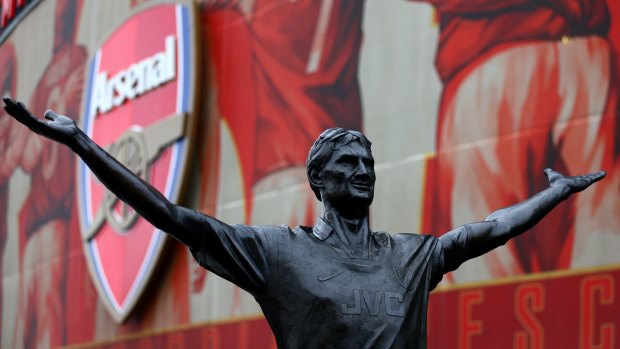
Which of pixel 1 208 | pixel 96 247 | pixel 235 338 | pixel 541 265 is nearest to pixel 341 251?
pixel 541 265

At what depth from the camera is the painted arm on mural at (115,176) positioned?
503 cm

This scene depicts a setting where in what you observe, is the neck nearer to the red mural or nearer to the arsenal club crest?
the arsenal club crest

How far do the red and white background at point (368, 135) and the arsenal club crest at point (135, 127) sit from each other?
6cm

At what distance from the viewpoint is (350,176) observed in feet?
18.1

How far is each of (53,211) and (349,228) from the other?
874 inches

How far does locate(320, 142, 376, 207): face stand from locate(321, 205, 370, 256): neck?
0.19 feet

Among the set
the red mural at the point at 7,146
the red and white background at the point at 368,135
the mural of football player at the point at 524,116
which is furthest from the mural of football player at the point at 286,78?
the red mural at the point at 7,146

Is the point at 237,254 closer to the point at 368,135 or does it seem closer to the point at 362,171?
the point at 362,171

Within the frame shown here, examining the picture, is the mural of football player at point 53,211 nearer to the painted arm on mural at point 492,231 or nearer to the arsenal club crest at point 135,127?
the arsenal club crest at point 135,127

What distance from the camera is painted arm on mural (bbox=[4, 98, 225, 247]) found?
198 inches

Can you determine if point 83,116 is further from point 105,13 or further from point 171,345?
point 171,345

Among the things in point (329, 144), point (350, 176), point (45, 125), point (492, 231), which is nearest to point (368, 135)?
point (492, 231)

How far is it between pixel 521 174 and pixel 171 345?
28.9ft

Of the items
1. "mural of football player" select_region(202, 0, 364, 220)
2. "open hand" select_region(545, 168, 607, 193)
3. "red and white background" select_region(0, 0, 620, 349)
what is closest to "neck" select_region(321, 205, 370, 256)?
"open hand" select_region(545, 168, 607, 193)
